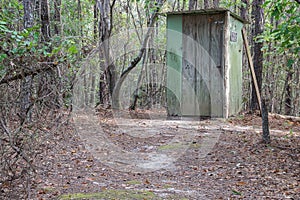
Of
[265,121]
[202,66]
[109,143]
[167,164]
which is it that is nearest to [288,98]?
[202,66]

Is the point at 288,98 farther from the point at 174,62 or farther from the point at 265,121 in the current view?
the point at 265,121

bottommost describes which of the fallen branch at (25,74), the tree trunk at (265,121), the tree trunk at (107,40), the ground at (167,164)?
the ground at (167,164)

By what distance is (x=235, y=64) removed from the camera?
9250mm

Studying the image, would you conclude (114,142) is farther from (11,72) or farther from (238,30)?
(238,30)

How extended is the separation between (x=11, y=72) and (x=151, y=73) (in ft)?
53.7

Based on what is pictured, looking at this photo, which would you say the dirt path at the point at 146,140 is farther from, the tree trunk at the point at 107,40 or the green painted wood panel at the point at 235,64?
the tree trunk at the point at 107,40

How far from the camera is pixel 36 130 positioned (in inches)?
117

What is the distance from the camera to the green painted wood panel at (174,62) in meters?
8.58

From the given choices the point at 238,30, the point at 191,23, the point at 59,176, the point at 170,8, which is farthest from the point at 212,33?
the point at 170,8

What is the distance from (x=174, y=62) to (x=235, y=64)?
1.77m

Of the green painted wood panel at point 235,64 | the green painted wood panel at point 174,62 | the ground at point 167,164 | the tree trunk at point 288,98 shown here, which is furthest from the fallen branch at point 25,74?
the tree trunk at point 288,98

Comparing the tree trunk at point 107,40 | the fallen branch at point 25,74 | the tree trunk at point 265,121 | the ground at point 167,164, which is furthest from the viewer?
the tree trunk at point 107,40

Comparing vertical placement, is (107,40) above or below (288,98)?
above

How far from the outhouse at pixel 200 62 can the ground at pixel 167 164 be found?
870 mm
